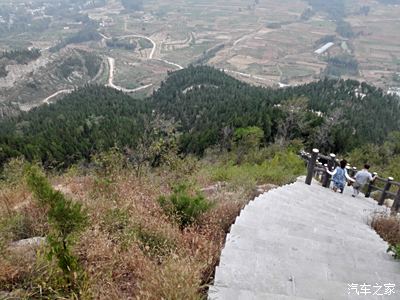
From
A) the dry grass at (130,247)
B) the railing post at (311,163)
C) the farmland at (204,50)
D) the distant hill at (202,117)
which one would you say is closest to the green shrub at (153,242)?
the dry grass at (130,247)

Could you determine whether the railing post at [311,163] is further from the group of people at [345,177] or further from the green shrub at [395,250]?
the green shrub at [395,250]

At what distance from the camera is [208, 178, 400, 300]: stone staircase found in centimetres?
455

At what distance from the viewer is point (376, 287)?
4797 mm

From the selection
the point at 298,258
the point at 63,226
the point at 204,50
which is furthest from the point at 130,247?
the point at 204,50

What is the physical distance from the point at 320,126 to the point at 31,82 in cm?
9326

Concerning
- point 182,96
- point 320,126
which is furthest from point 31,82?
point 320,126

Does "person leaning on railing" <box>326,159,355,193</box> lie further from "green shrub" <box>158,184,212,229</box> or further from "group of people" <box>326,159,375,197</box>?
"green shrub" <box>158,184,212,229</box>

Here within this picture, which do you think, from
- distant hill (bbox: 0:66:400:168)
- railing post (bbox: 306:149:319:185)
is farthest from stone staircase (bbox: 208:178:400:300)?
distant hill (bbox: 0:66:400:168)

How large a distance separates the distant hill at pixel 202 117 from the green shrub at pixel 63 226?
35.7ft

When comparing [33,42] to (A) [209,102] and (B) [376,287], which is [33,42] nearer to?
(A) [209,102]

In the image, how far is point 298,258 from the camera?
5.35 meters

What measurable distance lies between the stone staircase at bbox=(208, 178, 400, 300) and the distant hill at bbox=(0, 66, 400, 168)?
972 cm

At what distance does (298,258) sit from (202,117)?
53303 mm

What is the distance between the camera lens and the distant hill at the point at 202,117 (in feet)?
126
